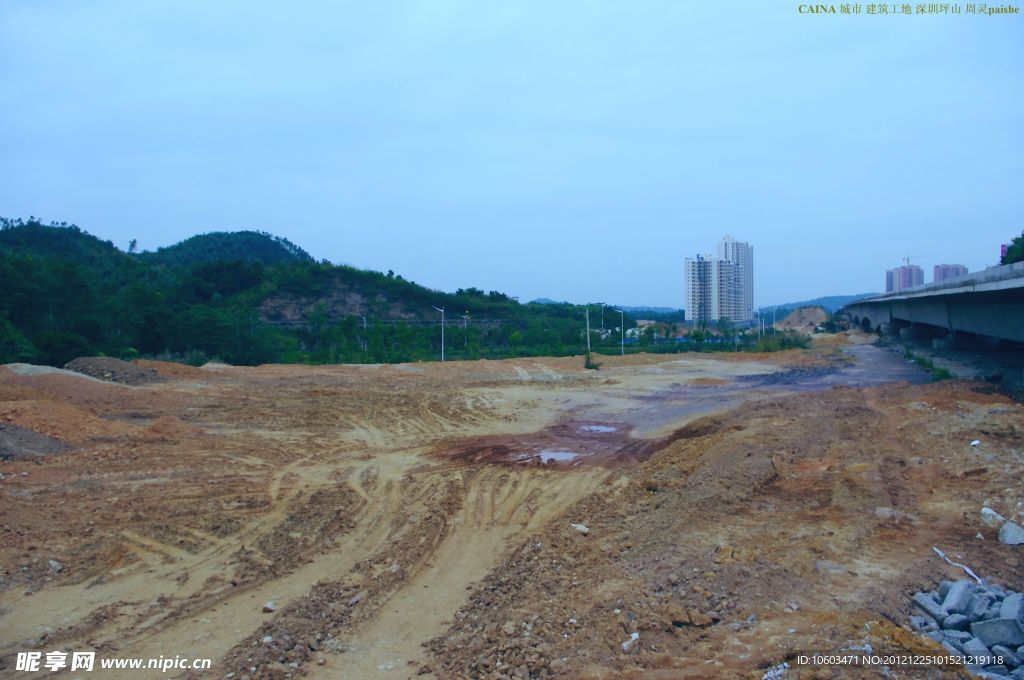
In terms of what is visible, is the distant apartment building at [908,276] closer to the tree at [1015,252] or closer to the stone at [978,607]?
the tree at [1015,252]

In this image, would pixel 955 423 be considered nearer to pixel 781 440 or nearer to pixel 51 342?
pixel 781 440

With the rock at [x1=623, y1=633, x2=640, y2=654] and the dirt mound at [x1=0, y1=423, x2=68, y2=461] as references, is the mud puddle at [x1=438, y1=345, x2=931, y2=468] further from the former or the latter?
the rock at [x1=623, y1=633, x2=640, y2=654]

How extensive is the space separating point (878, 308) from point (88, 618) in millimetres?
59396

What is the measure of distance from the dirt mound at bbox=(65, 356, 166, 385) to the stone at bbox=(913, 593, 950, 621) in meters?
25.9

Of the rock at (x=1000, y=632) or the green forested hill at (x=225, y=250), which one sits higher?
the green forested hill at (x=225, y=250)

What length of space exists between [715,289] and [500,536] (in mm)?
82525

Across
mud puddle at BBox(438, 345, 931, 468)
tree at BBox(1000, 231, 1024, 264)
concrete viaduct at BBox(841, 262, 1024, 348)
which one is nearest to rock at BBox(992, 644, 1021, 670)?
mud puddle at BBox(438, 345, 931, 468)

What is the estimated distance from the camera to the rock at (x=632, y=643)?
4836 mm

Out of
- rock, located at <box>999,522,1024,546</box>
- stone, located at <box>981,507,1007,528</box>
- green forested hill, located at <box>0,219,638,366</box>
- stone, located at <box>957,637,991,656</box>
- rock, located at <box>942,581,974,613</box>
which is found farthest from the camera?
green forested hill, located at <box>0,219,638,366</box>

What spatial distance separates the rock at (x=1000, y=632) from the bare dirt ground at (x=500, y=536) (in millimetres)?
427

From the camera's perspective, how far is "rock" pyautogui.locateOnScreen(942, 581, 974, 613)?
482cm

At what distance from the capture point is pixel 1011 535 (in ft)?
21.0

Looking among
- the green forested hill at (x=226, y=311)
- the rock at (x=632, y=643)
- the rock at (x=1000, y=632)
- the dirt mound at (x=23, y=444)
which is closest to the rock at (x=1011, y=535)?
the rock at (x=1000, y=632)

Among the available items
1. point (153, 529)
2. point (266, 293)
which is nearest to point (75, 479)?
point (153, 529)
